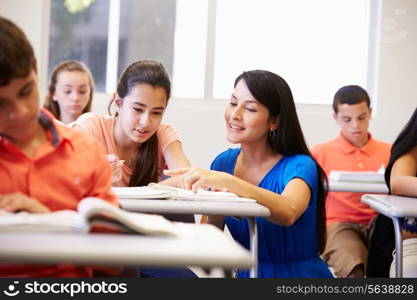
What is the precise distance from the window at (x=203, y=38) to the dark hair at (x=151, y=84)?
103 inches

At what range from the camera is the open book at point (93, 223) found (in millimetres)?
1003

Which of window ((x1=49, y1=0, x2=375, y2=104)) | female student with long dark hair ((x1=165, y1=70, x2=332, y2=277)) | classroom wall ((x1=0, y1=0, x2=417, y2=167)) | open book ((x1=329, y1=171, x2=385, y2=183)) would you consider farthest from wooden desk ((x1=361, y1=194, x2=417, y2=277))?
window ((x1=49, y1=0, x2=375, y2=104))

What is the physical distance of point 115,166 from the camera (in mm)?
2225

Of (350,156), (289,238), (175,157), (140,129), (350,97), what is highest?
(350,97)

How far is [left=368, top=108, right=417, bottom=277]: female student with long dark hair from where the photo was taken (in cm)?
232

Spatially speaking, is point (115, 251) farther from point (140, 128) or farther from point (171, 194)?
point (140, 128)

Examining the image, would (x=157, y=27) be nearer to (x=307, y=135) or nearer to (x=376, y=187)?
(x=307, y=135)

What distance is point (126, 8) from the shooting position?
5121 millimetres

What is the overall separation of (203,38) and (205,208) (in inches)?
134

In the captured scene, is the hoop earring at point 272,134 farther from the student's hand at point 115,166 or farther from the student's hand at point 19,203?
the student's hand at point 19,203

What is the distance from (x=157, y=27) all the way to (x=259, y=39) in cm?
81

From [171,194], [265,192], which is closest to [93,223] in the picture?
[171,194]

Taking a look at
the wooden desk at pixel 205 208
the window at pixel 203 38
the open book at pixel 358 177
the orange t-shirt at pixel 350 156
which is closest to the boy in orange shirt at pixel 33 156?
the wooden desk at pixel 205 208

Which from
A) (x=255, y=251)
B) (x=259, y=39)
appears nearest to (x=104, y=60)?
(x=259, y=39)
